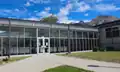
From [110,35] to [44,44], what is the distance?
1471 cm

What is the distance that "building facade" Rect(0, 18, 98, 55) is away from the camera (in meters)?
29.2

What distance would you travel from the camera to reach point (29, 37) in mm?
31516

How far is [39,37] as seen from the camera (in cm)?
3259

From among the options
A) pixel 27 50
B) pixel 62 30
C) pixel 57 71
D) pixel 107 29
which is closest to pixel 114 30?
pixel 107 29

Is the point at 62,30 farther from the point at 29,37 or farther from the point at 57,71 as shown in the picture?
the point at 57,71

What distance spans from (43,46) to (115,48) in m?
14.3

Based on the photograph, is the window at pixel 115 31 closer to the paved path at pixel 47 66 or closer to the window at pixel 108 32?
the window at pixel 108 32

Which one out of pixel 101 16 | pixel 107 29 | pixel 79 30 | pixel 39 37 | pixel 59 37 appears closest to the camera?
pixel 39 37

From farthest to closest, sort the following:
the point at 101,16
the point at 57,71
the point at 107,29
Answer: the point at 101,16 < the point at 107,29 < the point at 57,71

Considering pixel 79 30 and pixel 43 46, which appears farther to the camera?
pixel 79 30

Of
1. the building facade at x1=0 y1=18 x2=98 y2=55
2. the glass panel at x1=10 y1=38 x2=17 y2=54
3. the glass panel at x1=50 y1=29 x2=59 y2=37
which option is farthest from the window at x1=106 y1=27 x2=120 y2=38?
the glass panel at x1=10 y1=38 x2=17 y2=54

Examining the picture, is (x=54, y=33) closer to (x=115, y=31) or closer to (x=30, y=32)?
(x=30, y=32)

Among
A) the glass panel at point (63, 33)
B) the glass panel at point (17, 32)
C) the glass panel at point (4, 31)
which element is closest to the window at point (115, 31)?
the glass panel at point (63, 33)

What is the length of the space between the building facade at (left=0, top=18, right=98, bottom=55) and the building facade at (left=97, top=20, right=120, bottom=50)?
2853mm
